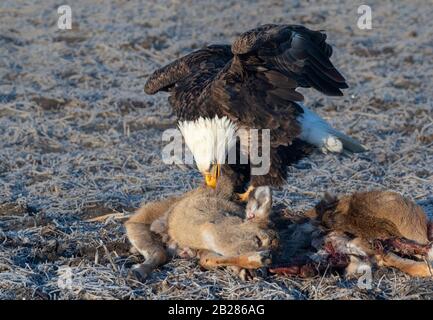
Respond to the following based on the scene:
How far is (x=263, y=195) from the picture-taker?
15.5 feet

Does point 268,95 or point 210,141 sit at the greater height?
point 268,95

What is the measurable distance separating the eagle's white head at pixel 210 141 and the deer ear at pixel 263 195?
0.61 meters

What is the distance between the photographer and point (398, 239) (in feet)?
15.4

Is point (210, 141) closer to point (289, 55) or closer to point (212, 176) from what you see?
point (212, 176)

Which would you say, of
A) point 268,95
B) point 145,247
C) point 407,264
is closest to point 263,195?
point 145,247

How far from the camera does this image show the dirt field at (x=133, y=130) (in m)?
4.59

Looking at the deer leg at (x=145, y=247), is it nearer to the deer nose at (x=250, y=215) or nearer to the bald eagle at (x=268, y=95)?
the deer nose at (x=250, y=215)

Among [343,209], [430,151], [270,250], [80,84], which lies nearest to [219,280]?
[270,250]

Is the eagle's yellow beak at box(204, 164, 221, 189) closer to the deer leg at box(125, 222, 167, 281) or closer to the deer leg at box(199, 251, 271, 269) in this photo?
the deer leg at box(125, 222, 167, 281)

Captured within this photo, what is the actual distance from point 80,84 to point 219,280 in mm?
5032

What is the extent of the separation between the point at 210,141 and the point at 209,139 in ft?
0.05

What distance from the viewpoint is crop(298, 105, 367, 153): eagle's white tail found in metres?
5.85

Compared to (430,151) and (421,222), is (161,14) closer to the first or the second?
(430,151)

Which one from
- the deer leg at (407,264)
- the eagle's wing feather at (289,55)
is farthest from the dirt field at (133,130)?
the eagle's wing feather at (289,55)
